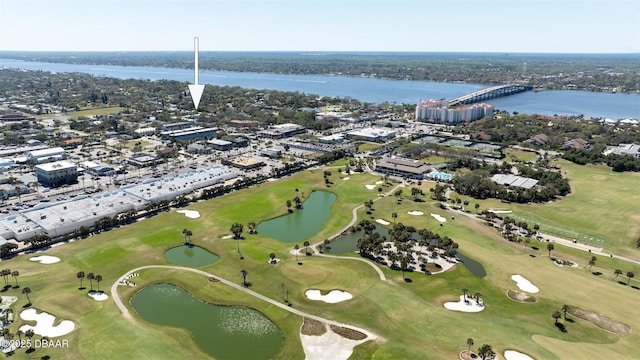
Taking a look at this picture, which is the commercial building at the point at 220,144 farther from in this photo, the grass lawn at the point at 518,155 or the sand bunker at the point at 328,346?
A: the sand bunker at the point at 328,346

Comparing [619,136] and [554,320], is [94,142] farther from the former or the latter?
[619,136]

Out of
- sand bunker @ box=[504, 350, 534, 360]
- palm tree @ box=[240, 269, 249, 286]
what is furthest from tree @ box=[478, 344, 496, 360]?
palm tree @ box=[240, 269, 249, 286]

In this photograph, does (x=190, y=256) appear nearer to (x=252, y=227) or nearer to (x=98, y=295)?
(x=252, y=227)

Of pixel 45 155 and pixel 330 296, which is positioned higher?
pixel 45 155

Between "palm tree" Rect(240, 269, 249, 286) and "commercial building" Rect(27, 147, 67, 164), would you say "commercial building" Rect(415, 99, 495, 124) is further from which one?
"palm tree" Rect(240, 269, 249, 286)

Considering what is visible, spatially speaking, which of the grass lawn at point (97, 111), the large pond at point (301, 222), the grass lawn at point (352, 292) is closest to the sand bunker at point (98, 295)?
the grass lawn at point (352, 292)

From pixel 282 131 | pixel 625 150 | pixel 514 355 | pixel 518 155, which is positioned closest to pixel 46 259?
pixel 514 355

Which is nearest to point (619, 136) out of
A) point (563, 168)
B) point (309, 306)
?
point (563, 168)
